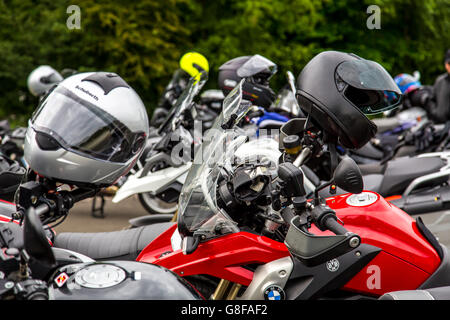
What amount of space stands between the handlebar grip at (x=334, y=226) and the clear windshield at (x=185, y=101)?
135 inches

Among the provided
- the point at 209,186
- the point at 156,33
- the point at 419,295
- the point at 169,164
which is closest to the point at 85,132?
the point at 209,186

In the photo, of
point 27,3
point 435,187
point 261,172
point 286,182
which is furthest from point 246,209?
point 27,3

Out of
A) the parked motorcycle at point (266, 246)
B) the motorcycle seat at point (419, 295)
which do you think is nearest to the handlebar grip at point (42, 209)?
the parked motorcycle at point (266, 246)

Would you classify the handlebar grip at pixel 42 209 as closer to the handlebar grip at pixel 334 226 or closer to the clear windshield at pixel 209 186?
the clear windshield at pixel 209 186

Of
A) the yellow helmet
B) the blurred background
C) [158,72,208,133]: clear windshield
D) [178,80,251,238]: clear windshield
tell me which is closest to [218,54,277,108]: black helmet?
[158,72,208,133]: clear windshield

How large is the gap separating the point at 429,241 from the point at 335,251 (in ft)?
2.16

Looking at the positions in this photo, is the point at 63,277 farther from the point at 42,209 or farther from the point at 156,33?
the point at 156,33

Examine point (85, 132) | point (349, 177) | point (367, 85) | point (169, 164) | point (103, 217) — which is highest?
point (367, 85)

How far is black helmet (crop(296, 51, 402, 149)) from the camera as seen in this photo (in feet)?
6.90

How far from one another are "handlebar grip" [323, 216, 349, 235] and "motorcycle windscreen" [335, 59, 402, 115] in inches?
21.2

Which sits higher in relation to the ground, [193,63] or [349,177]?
[349,177]

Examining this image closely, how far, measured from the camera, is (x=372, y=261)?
2.17 m

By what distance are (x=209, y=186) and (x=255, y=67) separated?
3077 millimetres
